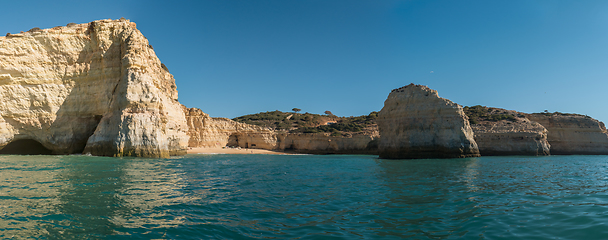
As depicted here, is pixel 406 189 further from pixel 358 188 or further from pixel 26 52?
pixel 26 52

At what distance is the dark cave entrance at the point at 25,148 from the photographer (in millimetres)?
24864

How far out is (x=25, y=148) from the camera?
25812 millimetres

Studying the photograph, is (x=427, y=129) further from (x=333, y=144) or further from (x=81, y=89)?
(x=81, y=89)

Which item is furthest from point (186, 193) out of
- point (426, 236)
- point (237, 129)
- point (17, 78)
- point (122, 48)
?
point (237, 129)

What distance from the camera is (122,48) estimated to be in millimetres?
23344

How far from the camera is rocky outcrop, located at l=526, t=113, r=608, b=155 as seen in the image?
39125 millimetres

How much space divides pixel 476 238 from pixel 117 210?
621 centimetres

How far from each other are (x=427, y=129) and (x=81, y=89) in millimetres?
28790

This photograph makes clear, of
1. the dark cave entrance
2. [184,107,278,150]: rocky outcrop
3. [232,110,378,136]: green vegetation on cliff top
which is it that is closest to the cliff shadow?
the dark cave entrance

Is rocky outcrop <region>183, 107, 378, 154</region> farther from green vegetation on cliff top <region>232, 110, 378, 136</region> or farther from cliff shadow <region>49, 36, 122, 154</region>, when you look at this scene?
cliff shadow <region>49, 36, 122, 154</region>

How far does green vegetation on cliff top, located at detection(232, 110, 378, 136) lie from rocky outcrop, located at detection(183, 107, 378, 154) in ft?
17.6

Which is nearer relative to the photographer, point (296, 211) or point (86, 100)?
point (296, 211)

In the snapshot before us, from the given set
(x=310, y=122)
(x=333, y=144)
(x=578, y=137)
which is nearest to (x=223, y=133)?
(x=333, y=144)

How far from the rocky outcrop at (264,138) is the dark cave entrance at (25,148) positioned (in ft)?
57.1
